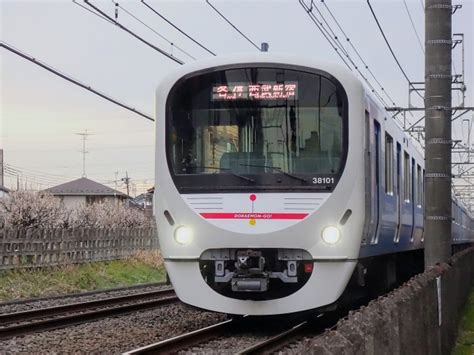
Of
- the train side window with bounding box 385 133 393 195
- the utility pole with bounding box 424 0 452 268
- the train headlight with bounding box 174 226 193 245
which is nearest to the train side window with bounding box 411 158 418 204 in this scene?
the train side window with bounding box 385 133 393 195

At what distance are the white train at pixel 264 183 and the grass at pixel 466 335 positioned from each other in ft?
5.89

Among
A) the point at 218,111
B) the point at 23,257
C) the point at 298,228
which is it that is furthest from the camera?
the point at 23,257

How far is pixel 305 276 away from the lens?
9.06 meters

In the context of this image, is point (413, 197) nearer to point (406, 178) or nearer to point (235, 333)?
point (406, 178)

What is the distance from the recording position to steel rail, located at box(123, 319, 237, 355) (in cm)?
797

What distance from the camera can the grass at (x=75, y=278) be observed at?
706 inches

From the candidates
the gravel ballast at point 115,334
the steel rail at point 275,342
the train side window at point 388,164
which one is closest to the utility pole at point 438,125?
the train side window at point 388,164

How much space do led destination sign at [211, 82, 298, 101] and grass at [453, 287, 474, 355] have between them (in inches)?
159

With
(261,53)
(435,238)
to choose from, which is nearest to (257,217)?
(261,53)

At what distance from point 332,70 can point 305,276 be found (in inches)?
95.8

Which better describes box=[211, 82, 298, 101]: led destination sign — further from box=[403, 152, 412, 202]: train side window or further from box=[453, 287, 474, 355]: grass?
box=[403, 152, 412, 202]: train side window

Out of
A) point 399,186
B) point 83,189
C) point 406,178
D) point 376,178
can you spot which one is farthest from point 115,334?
point 83,189

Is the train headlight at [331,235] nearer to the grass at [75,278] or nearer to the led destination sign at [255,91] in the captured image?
the led destination sign at [255,91]

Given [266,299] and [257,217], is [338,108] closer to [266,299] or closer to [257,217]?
[257,217]
